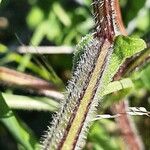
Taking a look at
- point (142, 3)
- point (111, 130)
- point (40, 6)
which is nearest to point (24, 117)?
point (111, 130)

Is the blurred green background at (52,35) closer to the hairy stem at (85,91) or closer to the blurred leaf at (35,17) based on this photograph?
the blurred leaf at (35,17)

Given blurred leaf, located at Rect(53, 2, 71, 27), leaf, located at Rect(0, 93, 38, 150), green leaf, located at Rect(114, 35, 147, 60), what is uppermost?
blurred leaf, located at Rect(53, 2, 71, 27)

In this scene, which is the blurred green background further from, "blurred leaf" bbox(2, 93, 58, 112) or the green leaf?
the green leaf

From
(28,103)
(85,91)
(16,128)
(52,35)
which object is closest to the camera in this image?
(85,91)

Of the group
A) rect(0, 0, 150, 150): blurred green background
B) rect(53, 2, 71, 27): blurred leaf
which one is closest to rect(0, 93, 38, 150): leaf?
rect(0, 0, 150, 150): blurred green background

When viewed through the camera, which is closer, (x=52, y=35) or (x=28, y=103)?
(x=28, y=103)

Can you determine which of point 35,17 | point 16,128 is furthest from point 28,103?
point 35,17

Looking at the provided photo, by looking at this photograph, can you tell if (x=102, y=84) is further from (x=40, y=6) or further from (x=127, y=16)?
(x=40, y=6)

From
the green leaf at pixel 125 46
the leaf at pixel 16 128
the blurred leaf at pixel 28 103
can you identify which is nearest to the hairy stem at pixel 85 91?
the green leaf at pixel 125 46

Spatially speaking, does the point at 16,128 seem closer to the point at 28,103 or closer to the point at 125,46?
the point at 28,103
